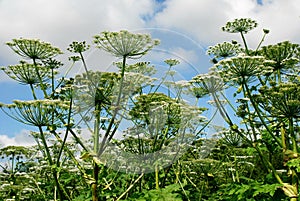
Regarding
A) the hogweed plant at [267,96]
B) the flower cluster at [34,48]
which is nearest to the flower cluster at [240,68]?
the hogweed plant at [267,96]

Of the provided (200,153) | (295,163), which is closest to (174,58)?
(200,153)

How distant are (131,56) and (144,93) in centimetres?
70

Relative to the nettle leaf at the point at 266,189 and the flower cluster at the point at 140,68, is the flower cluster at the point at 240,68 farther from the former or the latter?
the nettle leaf at the point at 266,189

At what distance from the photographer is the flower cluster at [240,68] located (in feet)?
20.0

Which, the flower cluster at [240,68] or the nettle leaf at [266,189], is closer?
the nettle leaf at [266,189]

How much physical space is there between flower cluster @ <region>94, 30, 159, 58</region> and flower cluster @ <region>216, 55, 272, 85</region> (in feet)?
3.69

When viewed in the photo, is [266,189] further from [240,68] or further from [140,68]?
[140,68]

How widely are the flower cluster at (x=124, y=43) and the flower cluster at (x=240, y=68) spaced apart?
1125 millimetres

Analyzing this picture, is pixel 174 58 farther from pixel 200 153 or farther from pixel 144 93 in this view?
pixel 200 153

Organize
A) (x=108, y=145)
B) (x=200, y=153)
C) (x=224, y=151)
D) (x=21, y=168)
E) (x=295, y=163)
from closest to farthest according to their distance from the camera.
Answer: (x=295, y=163), (x=108, y=145), (x=200, y=153), (x=224, y=151), (x=21, y=168)

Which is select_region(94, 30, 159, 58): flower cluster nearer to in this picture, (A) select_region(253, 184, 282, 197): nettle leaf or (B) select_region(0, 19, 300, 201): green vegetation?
(B) select_region(0, 19, 300, 201): green vegetation

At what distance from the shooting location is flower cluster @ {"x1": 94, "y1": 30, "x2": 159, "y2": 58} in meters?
6.12

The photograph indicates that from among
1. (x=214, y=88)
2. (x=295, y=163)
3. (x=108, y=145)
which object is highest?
(x=214, y=88)

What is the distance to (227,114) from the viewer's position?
652 cm
